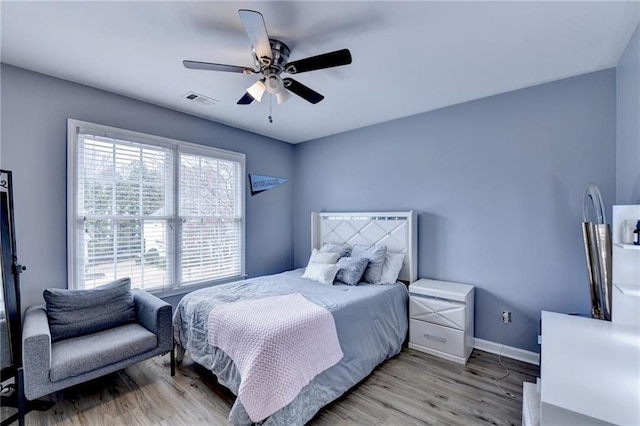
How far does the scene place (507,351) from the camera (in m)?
2.85

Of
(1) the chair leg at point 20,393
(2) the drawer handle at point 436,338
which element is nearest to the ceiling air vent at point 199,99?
(1) the chair leg at point 20,393

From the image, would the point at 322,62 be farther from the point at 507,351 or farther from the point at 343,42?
the point at 507,351

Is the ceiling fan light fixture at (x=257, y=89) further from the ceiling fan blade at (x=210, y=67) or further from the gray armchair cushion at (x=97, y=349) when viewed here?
the gray armchair cushion at (x=97, y=349)

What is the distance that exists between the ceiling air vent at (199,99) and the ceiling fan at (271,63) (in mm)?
917

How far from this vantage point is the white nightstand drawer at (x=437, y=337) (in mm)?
2764

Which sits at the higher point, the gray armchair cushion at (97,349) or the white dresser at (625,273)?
the white dresser at (625,273)

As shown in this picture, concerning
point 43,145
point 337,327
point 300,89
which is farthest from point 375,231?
point 43,145

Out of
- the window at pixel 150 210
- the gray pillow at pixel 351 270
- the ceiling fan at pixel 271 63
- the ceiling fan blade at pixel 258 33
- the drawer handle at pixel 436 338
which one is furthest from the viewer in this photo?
the gray pillow at pixel 351 270

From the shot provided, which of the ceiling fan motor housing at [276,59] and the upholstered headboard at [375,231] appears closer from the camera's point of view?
the ceiling fan motor housing at [276,59]

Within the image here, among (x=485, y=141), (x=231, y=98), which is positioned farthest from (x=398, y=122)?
(x=231, y=98)

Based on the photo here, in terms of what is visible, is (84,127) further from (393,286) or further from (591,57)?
(591,57)

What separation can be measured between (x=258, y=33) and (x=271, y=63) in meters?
0.30

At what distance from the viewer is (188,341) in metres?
2.54

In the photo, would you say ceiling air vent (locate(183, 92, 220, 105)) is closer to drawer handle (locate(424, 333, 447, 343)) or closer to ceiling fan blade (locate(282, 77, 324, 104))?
ceiling fan blade (locate(282, 77, 324, 104))
